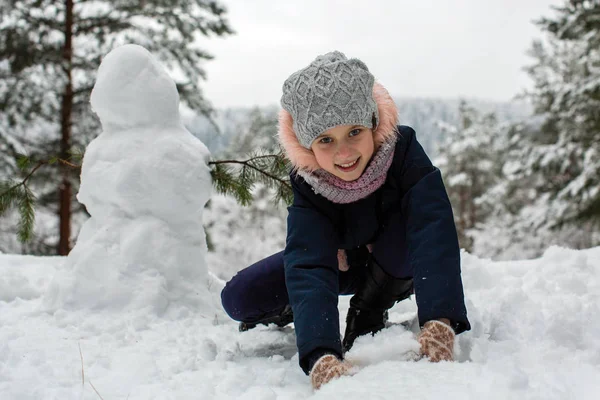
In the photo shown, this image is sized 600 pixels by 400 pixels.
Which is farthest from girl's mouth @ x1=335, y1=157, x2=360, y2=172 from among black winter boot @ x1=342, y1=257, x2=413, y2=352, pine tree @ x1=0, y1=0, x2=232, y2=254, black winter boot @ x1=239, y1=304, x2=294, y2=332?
pine tree @ x1=0, y1=0, x2=232, y2=254

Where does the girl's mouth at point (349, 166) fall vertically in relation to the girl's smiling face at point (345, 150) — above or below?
below

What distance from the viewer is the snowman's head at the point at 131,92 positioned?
2881 mm

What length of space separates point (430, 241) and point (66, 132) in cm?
680

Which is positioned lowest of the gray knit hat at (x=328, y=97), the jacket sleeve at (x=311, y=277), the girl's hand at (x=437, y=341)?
the girl's hand at (x=437, y=341)

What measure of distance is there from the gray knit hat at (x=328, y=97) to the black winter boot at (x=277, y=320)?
2.79 ft

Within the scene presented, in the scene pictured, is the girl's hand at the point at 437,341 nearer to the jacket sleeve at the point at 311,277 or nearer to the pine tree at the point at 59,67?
the jacket sleeve at the point at 311,277

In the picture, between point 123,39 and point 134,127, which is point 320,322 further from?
point 123,39

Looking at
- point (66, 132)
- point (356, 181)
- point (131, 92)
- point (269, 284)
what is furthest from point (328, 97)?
point (66, 132)

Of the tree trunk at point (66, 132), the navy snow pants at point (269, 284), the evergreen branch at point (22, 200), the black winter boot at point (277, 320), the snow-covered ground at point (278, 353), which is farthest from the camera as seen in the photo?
the tree trunk at point (66, 132)

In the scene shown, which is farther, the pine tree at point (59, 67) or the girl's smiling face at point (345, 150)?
the pine tree at point (59, 67)

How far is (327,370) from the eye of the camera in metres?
1.54

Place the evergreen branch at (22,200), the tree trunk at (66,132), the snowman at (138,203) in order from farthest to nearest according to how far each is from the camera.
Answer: the tree trunk at (66,132) → the evergreen branch at (22,200) → the snowman at (138,203)

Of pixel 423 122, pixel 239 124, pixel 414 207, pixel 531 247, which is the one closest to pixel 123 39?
pixel 414 207

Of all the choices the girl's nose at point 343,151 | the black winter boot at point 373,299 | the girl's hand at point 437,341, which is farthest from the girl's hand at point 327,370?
the girl's nose at point 343,151
